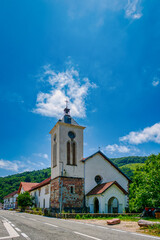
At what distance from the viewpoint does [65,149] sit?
97.6 feet

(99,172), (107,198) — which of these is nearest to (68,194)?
(107,198)

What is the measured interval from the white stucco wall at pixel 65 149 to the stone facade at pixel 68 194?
0.84m

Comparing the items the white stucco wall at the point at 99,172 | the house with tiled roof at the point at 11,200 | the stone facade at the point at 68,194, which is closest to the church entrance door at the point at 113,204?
the white stucco wall at the point at 99,172

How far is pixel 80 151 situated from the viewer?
30797 millimetres

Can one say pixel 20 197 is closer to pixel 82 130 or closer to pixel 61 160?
pixel 61 160

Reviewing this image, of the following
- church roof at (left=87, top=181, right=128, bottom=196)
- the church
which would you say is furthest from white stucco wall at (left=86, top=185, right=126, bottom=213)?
church roof at (left=87, top=181, right=128, bottom=196)

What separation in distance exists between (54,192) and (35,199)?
13.9 metres

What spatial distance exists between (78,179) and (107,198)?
4.64 meters

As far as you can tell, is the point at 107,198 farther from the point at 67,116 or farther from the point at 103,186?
the point at 67,116

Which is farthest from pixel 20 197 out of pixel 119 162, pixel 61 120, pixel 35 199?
pixel 119 162

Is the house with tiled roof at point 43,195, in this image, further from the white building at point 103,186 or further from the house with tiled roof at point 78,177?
the white building at point 103,186

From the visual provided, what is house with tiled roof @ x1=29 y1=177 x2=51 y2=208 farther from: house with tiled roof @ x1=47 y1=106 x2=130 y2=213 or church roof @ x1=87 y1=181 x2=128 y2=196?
church roof @ x1=87 y1=181 x2=128 y2=196

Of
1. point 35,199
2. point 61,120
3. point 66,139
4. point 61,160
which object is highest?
point 61,120

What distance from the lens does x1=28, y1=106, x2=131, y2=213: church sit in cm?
2720
